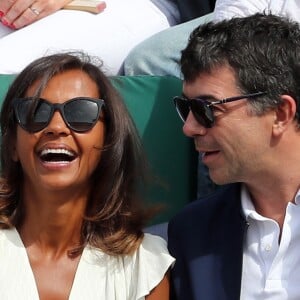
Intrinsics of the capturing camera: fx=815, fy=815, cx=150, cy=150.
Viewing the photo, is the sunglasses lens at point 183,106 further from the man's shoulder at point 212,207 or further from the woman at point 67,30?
the woman at point 67,30

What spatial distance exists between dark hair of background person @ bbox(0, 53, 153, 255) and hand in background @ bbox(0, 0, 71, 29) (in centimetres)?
72

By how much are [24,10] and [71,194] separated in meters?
1.01

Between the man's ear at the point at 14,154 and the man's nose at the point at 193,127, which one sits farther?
the man's ear at the point at 14,154

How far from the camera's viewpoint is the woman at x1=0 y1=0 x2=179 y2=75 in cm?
279

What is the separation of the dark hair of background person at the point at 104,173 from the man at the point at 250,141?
18cm

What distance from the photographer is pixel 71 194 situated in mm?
2172

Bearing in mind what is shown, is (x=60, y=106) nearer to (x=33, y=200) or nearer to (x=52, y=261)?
(x=33, y=200)

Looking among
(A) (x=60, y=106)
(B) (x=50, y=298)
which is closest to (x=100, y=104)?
(A) (x=60, y=106)

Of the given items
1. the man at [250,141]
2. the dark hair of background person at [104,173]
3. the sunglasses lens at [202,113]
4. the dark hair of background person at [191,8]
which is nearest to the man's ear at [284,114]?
the man at [250,141]

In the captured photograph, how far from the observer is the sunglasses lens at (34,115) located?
207cm

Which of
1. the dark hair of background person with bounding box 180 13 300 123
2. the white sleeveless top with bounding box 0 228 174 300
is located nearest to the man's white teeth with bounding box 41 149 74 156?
the white sleeveless top with bounding box 0 228 174 300

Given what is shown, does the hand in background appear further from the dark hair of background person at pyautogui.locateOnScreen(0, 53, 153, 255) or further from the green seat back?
the dark hair of background person at pyautogui.locateOnScreen(0, 53, 153, 255)

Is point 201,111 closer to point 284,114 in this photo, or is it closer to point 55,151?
point 284,114

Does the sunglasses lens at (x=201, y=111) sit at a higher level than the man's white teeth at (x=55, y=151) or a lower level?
higher
